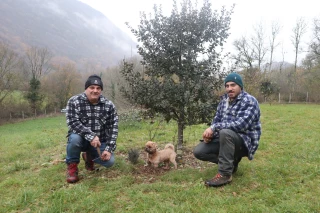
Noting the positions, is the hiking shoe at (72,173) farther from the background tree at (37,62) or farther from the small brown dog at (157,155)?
the background tree at (37,62)

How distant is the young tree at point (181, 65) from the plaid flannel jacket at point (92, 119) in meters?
0.87

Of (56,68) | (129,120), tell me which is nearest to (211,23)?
(129,120)

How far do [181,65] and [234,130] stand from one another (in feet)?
6.03

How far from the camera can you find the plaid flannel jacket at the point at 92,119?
3617mm

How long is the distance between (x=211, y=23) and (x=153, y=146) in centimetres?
268

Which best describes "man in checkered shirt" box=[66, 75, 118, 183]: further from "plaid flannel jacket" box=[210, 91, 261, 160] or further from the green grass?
"plaid flannel jacket" box=[210, 91, 261, 160]

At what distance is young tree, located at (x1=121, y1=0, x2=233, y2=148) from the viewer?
4.32m

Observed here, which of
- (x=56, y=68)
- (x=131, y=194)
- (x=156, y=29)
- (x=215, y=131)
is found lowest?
(x=131, y=194)

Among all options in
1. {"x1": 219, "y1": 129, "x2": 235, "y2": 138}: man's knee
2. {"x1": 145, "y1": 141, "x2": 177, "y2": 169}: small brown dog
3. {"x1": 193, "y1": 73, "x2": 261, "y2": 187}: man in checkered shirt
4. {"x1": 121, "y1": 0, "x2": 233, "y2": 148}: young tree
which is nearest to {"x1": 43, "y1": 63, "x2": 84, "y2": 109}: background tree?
{"x1": 121, "y1": 0, "x2": 233, "y2": 148}: young tree

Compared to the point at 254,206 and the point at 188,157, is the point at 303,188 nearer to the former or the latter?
the point at 254,206

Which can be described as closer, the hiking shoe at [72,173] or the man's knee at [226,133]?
the man's knee at [226,133]

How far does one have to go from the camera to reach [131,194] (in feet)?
10.1

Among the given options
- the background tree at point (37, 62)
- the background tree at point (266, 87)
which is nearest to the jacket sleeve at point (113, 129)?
the background tree at point (266, 87)

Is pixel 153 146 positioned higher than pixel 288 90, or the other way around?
pixel 288 90
